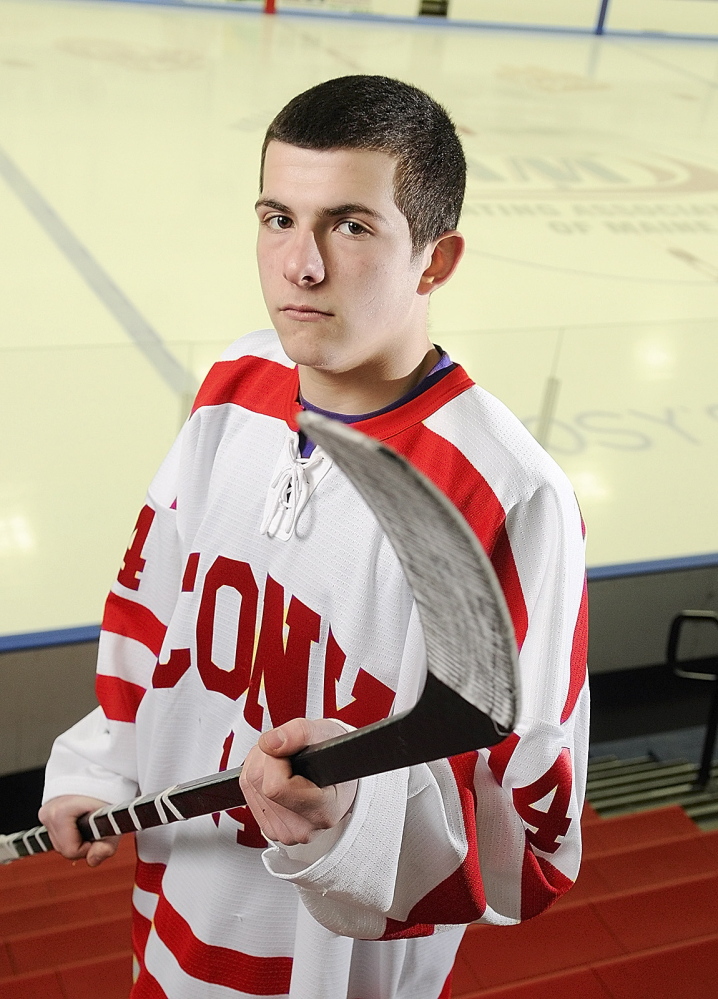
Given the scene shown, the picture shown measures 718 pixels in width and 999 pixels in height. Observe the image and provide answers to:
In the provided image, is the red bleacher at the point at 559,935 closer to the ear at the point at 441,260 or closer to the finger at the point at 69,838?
the finger at the point at 69,838

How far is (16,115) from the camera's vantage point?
286 inches

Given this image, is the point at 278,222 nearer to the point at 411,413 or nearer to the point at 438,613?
the point at 411,413

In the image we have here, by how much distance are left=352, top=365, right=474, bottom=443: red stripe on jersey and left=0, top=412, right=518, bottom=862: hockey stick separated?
0.41 meters

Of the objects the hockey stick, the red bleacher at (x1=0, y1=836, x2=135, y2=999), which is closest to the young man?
the hockey stick

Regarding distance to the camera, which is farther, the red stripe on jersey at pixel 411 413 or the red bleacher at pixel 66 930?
the red bleacher at pixel 66 930

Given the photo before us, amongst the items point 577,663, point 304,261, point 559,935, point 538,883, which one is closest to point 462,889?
point 538,883

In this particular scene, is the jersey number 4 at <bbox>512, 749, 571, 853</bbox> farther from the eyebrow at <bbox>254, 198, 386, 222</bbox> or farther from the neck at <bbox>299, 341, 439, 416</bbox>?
the eyebrow at <bbox>254, 198, 386, 222</bbox>

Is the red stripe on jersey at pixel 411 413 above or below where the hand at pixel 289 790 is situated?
above

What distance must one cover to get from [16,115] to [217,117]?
1300mm

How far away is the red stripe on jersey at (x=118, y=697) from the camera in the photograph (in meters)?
1.31

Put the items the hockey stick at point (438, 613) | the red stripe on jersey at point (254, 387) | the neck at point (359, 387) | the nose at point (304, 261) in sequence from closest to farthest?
the hockey stick at point (438, 613) → the nose at point (304, 261) → the neck at point (359, 387) → the red stripe on jersey at point (254, 387)

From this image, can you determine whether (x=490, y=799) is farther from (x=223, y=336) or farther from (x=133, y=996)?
(x=223, y=336)

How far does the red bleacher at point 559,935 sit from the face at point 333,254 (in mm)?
1264

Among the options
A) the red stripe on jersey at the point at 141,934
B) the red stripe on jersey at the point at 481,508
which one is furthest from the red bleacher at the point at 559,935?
the red stripe on jersey at the point at 481,508
